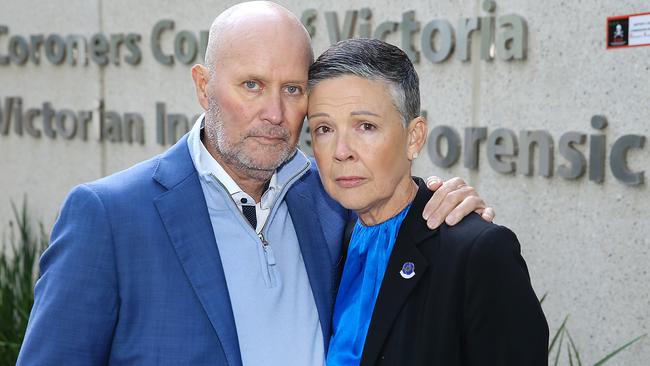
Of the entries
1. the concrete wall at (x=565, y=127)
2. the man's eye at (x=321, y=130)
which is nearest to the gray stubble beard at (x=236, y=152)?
the man's eye at (x=321, y=130)

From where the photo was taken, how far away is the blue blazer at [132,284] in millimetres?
2279

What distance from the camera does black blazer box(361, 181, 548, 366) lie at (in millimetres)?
2193

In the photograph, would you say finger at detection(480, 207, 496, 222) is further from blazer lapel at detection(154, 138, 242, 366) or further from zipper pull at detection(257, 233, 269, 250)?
blazer lapel at detection(154, 138, 242, 366)

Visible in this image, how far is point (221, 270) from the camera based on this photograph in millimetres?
2439

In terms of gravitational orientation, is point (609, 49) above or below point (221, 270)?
above

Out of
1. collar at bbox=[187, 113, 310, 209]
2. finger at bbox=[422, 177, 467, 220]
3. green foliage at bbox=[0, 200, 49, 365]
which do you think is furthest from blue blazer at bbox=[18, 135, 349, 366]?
green foliage at bbox=[0, 200, 49, 365]

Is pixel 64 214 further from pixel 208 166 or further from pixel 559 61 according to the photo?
pixel 559 61

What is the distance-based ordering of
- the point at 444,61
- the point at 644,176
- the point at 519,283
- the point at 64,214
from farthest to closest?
1. the point at 444,61
2. the point at 644,176
3. the point at 64,214
4. the point at 519,283

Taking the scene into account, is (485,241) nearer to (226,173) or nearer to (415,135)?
(415,135)

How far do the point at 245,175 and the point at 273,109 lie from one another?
24 cm

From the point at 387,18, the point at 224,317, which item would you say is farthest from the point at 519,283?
the point at 387,18

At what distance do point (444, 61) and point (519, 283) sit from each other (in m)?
2.80

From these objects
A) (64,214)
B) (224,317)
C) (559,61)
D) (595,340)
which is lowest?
(595,340)

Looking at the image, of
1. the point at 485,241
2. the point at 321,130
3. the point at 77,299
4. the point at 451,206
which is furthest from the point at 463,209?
the point at 77,299
